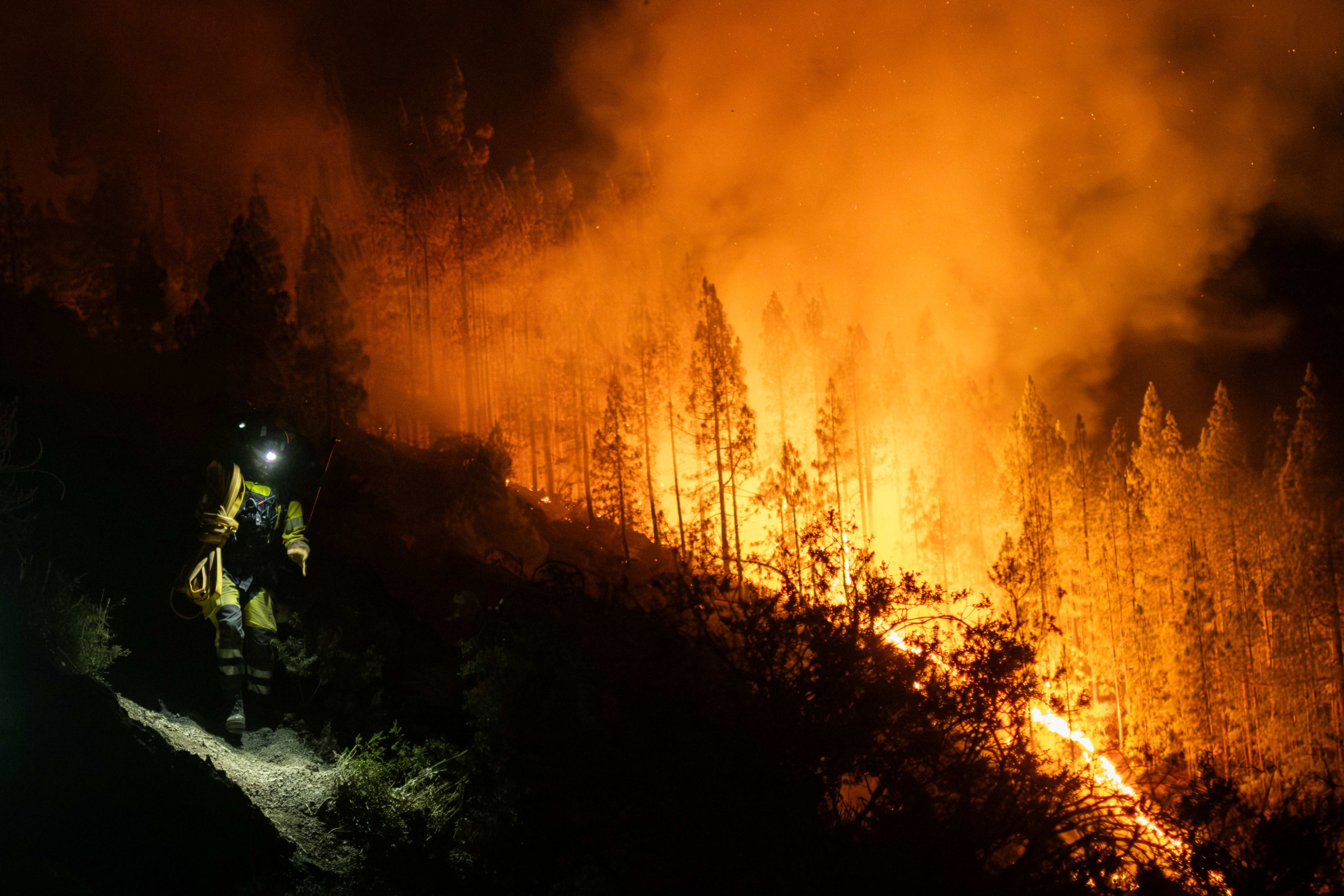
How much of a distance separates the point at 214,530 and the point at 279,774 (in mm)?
2231

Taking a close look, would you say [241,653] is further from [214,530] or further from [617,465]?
[617,465]

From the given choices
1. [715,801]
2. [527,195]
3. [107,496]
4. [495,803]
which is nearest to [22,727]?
[495,803]

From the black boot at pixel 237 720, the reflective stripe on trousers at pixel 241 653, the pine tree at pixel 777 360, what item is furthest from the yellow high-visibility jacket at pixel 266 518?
the pine tree at pixel 777 360

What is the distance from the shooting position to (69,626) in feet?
21.4

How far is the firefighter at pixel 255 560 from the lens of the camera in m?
6.79

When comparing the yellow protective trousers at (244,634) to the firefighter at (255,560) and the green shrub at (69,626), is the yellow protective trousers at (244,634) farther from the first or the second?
the green shrub at (69,626)

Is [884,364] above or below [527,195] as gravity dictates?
below

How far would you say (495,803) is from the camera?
6105 mm

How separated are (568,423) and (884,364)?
21097mm

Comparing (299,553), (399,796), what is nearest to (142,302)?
(299,553)

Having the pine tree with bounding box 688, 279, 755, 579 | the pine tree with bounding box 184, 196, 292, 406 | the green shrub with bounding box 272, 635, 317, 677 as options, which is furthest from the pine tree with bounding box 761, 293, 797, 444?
the green shrub with bounding box 272, 635, 317, 677

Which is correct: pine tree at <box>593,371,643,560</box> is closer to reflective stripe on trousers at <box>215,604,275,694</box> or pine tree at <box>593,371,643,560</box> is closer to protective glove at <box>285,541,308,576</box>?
protective glove at <box>285,541,308,576</box>

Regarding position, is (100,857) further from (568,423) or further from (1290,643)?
(1290,643)

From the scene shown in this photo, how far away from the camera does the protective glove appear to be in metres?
7.15
